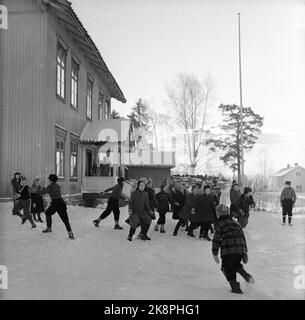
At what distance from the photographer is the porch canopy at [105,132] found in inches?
791

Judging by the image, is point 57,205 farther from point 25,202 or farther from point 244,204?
point 244,204

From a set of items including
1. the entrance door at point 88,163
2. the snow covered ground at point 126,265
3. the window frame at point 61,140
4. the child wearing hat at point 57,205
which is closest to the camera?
the snow covered ground at point 126,265

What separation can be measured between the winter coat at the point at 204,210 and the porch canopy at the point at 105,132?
9387mm

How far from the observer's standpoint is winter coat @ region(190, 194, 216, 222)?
11.3m

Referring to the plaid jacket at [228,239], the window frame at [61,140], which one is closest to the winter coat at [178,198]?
the window frame at [61,140]

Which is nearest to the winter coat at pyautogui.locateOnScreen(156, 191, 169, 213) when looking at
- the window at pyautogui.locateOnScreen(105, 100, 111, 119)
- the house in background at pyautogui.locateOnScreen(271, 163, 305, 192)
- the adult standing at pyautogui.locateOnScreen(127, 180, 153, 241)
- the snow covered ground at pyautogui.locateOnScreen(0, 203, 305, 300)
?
the snow covered ground at pyautogui.locateOnScreen(0, 203, 305, 300)

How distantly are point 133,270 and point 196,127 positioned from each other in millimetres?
24492

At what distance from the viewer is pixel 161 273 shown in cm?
734

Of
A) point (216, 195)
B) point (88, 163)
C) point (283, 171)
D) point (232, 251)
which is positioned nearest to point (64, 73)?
point (88, 163)

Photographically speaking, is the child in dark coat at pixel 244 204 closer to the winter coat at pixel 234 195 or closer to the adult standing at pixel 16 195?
the winter coat at pixel 234 195

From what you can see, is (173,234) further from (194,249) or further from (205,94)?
(205,94)

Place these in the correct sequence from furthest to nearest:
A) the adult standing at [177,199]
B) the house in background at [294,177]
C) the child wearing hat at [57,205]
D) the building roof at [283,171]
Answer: the building roof at [283,171] < the house in background at [294,177] < the adult standing at [177,199] < the child wearing hat at [57,205]

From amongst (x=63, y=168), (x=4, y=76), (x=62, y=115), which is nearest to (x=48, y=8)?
(x=4, y=76)

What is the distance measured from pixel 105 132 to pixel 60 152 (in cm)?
386
